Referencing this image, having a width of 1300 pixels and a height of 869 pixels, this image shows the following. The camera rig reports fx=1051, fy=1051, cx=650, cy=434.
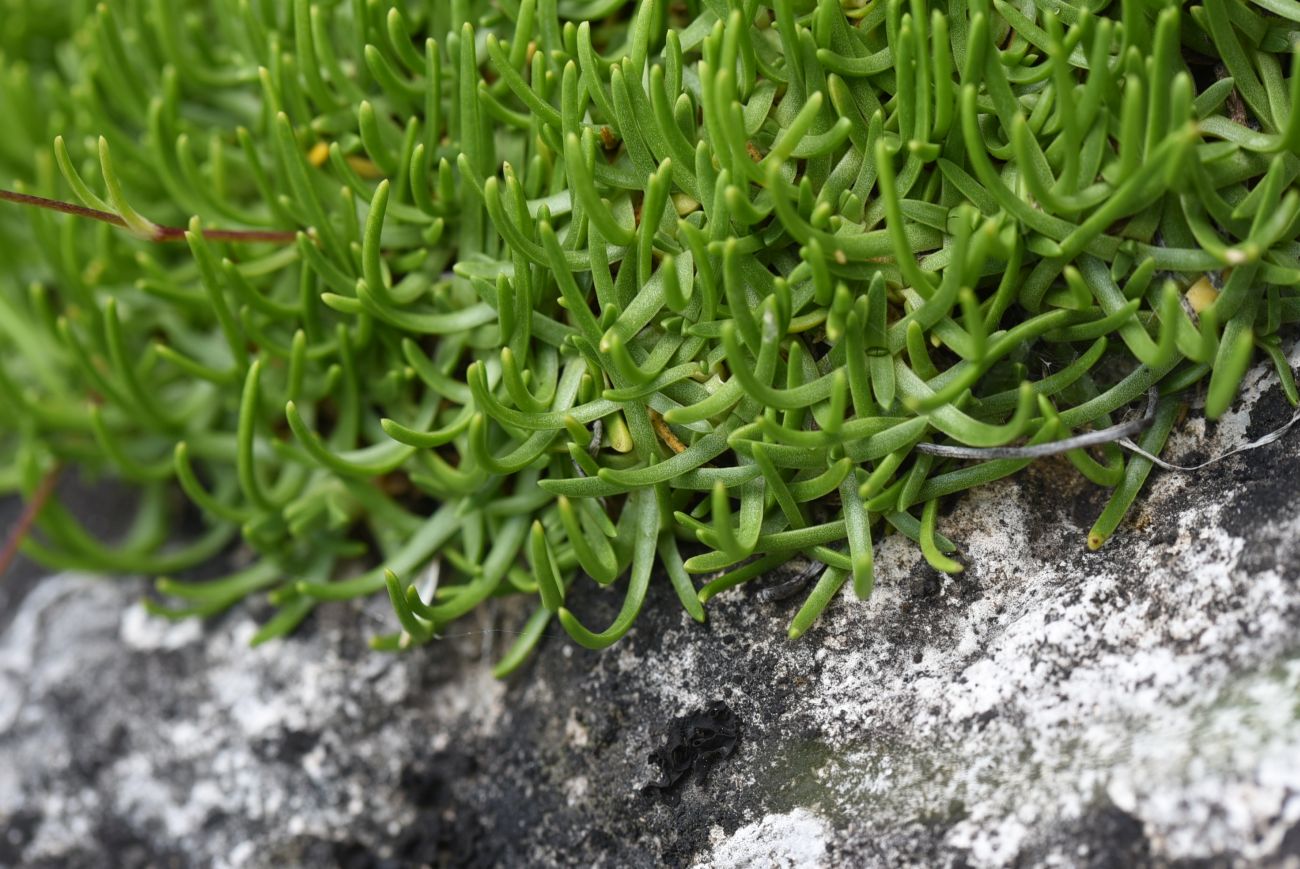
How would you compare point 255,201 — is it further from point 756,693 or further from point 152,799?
point 756,693

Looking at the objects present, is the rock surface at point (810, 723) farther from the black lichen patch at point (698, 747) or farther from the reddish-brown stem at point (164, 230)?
the reddish-brown stem at point (164, 230)

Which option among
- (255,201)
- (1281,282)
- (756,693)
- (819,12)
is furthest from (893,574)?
(255,201)

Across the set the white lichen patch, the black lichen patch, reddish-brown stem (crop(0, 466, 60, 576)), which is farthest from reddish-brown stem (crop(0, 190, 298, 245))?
the white lichen patch

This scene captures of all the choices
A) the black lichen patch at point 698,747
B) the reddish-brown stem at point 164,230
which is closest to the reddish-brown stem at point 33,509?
the reddish-brown stem at point 164,230

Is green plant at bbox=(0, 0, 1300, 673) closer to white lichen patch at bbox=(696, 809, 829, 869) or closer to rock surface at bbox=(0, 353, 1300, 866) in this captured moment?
rock surface at bbox=(0, 353, 1300, 866)

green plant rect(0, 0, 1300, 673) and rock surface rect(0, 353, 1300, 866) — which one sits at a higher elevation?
green plant rect(0, 0, 1300, 673)
